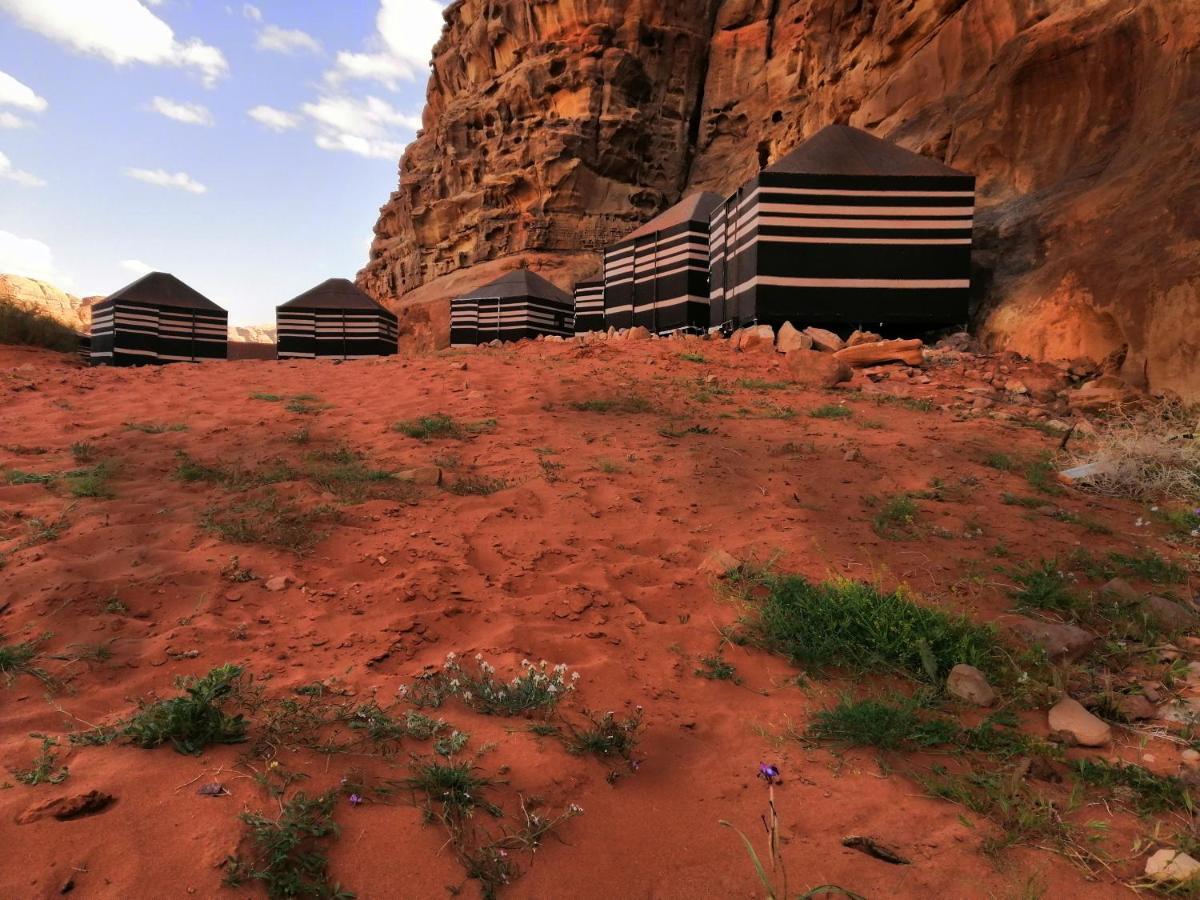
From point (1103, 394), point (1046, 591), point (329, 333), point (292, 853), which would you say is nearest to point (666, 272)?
point (1103, 394)

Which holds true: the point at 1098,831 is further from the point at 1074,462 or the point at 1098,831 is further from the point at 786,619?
the point at 1074,462

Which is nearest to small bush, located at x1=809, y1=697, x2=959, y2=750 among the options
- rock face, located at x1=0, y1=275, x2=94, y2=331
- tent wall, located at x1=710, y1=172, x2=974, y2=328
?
tent wall, located at x1=710, y1=172, x2=974, y2=328

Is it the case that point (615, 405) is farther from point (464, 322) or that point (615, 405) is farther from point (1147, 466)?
point (464, 322)

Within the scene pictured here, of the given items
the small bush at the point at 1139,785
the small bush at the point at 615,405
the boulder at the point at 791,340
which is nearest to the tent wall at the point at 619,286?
the boulder at the point at 791,340

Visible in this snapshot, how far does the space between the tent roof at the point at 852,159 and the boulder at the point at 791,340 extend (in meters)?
2.52

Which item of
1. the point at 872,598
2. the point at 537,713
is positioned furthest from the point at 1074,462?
the point at 537,713

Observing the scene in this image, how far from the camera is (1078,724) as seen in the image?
2234 millimetres

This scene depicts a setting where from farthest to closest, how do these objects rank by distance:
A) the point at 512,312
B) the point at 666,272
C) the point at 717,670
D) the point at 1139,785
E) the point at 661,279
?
the point at 512,312, the point at 661,279, the point at 666,272, the point at 717,670, the point at 1139,785

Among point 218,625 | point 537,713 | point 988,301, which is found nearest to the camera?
point 537,713

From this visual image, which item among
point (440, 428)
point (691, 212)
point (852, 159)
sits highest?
point (691, 212)

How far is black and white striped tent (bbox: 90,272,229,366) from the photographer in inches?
796

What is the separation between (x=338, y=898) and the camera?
4.98 ft

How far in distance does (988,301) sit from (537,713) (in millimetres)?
10136

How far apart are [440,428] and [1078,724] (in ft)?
15.9
